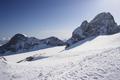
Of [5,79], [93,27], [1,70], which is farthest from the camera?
[93,27]

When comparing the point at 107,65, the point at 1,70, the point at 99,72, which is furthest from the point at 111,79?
→ the point at 1,70

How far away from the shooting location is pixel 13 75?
20656 millimetres

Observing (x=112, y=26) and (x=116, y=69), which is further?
(x=112, y=26)

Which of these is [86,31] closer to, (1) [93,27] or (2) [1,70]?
(1) [93,27]

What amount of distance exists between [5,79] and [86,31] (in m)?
113

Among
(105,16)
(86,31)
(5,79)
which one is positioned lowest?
(5,79)

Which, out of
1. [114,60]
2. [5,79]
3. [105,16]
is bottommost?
[5,79]

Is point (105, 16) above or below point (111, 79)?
above

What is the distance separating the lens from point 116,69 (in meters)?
14.7

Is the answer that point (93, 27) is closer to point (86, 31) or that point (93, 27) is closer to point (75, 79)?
point (86, 31)

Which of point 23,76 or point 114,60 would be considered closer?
point 114,60

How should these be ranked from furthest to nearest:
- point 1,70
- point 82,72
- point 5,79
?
point 1,70 → point 5,79 → point 82,72

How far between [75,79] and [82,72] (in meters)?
1.38

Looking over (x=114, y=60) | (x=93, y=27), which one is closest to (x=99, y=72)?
(x=114, y=60)
